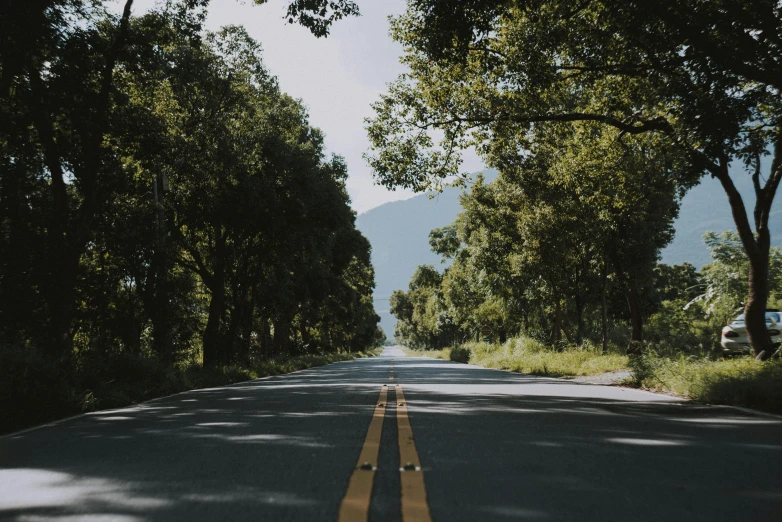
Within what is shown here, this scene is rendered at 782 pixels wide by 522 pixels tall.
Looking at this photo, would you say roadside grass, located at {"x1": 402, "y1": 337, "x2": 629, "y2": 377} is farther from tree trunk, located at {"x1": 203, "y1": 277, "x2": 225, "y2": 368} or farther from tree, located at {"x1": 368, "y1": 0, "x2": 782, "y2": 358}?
tree trunk, located at {"x1": 203, "y1": 277, "x2": 225, "y2": 368}

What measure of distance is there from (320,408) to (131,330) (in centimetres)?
1515

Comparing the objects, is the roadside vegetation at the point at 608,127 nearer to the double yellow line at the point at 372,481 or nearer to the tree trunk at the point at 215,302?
the double yellow line at the point at 372,481

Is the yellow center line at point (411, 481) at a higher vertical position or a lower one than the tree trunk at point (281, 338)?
lower

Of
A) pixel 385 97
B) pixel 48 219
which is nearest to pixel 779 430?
pixel 385 97

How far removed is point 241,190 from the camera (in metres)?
20.0

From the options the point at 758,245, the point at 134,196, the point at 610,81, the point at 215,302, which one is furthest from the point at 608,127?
the point at 215,302

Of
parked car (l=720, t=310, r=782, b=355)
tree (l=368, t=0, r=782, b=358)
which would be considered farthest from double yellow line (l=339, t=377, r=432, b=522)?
parked car (l=720, t=310, r=782, b=355)

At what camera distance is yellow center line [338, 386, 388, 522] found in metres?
3.08

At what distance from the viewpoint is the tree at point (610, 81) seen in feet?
28.2

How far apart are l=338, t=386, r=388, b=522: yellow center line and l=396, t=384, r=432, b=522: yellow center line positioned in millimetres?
202

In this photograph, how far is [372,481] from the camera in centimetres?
377

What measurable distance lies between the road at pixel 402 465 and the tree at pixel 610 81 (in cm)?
451

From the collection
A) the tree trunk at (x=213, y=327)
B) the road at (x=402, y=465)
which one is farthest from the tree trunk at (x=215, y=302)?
the road at (x=402, y=465)

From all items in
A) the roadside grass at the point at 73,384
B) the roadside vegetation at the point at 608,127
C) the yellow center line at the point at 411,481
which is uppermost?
the roadside vegetation at the point at 608,127
